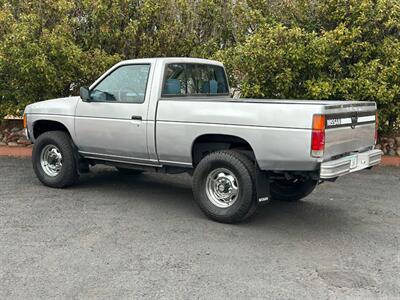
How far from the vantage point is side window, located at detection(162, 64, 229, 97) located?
6289mm

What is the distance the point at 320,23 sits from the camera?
9.29 m

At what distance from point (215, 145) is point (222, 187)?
0.56 m

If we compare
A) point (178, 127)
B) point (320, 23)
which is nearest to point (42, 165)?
point (178, 127)

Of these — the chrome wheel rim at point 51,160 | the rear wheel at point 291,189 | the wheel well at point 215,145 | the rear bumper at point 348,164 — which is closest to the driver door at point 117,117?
the chrome wheel rim at point 51,160

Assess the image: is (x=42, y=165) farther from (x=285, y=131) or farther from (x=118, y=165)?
(x=285, y=131)

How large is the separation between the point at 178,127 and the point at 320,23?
190 inches

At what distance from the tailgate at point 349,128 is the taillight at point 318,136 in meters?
0.08

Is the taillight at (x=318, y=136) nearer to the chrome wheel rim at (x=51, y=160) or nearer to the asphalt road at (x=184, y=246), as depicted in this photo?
the asphalt road at (x=184, y=246)

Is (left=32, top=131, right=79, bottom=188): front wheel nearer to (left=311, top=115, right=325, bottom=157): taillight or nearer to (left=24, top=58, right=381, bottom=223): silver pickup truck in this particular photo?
(left=24, top=58, right=381, bottom=223): silver pickup truck

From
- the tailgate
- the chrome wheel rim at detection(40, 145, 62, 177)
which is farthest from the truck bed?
the chrome wheel rim at detection(40, 145, 62, 177)

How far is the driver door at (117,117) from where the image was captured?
6199 mm

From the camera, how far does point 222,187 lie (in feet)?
18.6

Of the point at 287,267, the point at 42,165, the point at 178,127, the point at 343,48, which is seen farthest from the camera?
the point at 343,48

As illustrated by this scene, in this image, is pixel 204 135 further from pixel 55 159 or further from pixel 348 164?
pixel 55 159
